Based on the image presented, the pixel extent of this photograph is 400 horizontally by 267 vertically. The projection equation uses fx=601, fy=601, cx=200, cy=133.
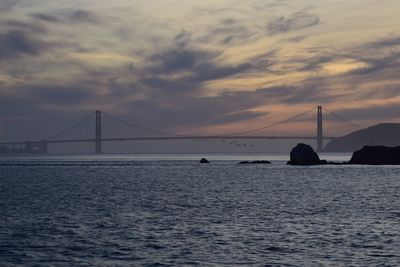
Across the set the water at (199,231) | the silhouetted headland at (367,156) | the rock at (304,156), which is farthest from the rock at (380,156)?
the water at (199,231)

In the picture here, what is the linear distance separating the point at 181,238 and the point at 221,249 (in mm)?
3842

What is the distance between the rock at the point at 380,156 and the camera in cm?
15812

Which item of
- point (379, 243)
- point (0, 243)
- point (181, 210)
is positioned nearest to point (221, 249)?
point (379, 243)

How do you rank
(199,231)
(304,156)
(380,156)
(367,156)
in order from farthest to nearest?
(367,156)
(304,156)
(380,156)
(199,231)

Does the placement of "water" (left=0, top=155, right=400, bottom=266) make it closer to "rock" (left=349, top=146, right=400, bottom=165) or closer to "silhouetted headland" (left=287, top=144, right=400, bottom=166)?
"silhouetted headland" (left=287, top=144, right=400, bottom=166)

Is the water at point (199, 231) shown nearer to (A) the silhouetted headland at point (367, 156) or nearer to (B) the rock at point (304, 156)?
(B) the rock at point (304, 156)

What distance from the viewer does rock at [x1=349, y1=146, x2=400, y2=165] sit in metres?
158

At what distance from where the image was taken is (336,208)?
1898 inches

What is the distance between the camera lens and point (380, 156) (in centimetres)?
15938

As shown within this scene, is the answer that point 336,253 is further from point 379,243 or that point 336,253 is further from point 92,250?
point 92,250

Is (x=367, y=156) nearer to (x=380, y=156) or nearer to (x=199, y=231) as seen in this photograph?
(x=380, y=156)

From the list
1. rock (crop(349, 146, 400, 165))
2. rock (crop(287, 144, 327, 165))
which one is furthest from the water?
rock (crop(349, 146, 400, 165))

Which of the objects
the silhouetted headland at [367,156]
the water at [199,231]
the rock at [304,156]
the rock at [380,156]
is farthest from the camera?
the rock at [304,156]

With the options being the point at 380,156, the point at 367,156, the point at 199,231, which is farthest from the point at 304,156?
the point at 199,231
